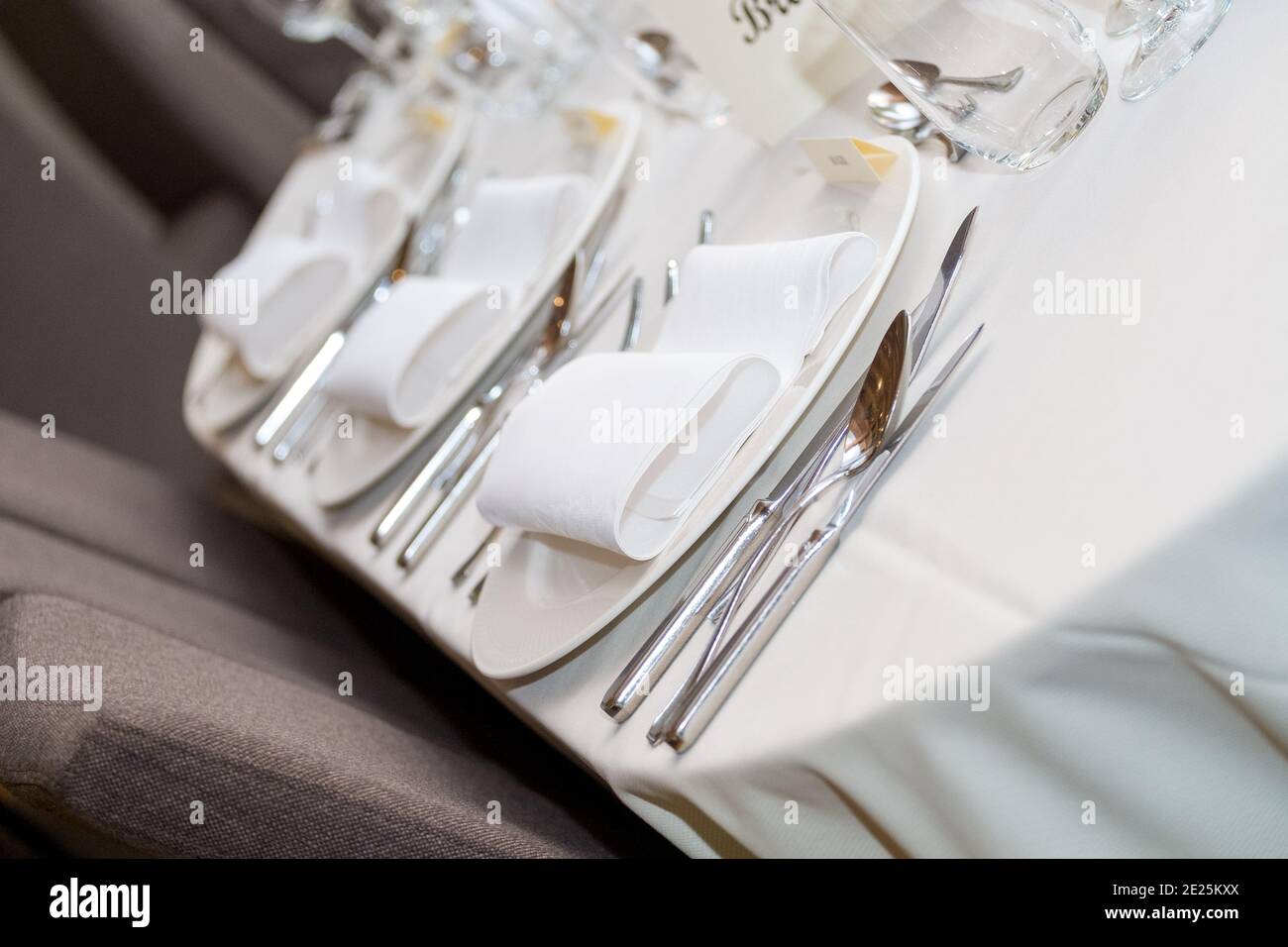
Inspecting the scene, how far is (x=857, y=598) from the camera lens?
22.9 inches

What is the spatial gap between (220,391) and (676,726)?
104cm

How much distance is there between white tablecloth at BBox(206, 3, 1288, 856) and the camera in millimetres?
485

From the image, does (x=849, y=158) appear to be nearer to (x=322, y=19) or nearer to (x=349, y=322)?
(x=349, y=322)

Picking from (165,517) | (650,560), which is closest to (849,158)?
(650,560)

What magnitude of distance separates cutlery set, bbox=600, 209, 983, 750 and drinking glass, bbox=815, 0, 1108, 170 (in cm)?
7

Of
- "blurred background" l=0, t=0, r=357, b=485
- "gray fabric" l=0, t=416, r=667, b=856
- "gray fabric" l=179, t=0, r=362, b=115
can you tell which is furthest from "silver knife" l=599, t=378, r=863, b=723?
"gray fabric" l=179, t=0, r=362, b=115

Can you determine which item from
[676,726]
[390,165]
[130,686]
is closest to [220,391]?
[390,165]

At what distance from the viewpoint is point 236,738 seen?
0.67 m

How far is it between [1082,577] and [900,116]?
1.50 feet

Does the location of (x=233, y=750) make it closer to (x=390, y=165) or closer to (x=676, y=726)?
(x=676, y=726)

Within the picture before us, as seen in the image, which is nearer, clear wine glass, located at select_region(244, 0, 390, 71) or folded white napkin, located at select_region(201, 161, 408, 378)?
folded white napkin, located at select_region(201, 161, 408, 378)

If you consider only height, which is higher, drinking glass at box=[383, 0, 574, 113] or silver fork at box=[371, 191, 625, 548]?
drinking glass at box=[383, 0, 574, 113]

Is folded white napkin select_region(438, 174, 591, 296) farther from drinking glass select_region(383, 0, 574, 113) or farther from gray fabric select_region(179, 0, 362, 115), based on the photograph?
gray fabric select_region(179, 0, 362, 115)
